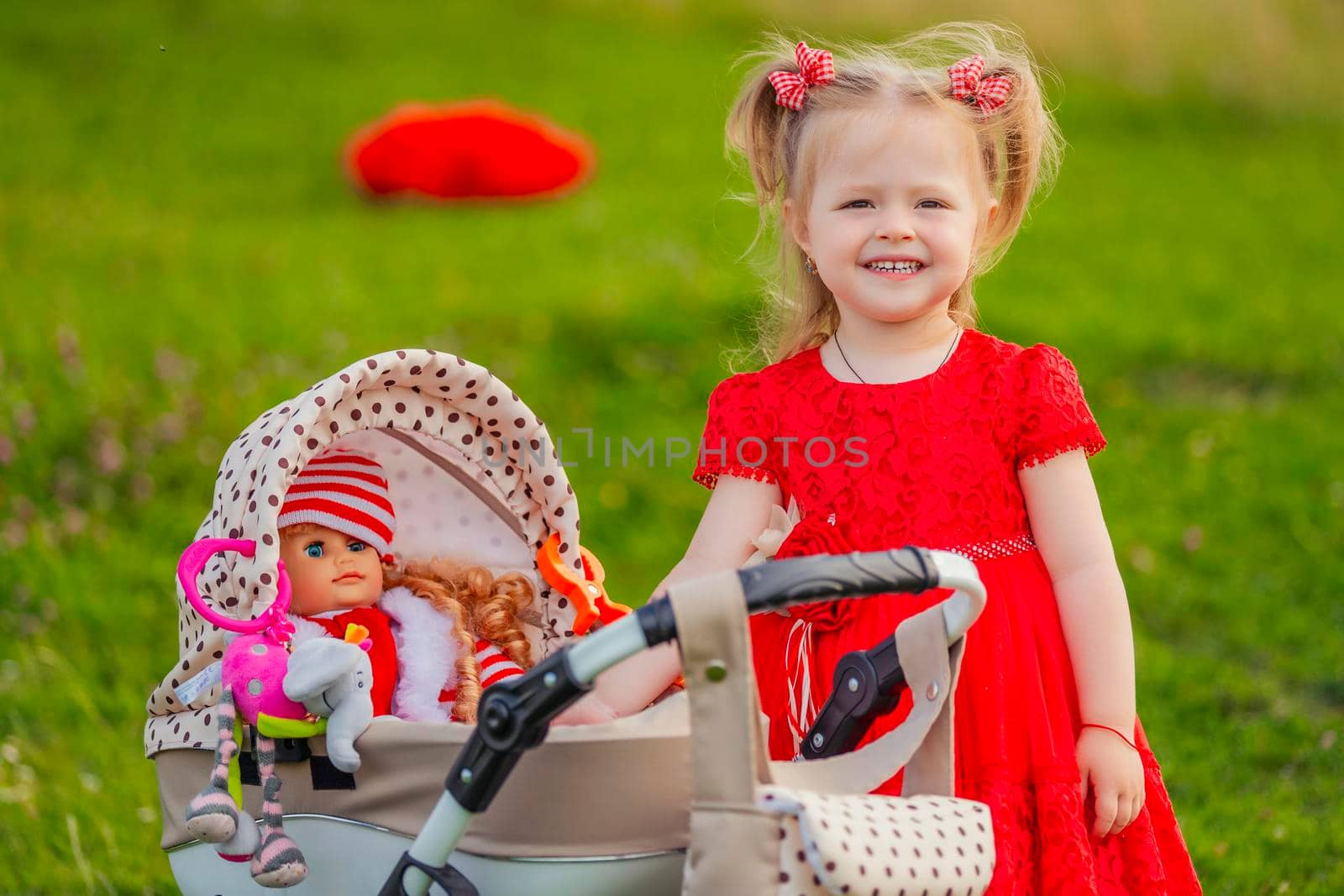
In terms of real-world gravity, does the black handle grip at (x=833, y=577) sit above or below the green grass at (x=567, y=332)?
above

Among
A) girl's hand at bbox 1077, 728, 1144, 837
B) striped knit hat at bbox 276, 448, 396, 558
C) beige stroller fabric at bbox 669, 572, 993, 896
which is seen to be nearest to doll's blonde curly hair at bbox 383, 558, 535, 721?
striped knit hat at bbox 276, 448, 396, 558

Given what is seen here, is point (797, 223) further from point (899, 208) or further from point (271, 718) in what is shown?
point (271, 718)

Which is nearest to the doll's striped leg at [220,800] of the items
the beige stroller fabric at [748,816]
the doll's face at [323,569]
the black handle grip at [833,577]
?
the doll's face at [323,569]

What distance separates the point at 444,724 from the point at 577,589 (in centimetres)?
55

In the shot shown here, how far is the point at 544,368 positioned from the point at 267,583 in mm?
3971

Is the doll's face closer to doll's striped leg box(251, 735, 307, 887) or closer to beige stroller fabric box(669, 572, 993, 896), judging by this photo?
doll's striped leg box(251, 735, 307, 887)

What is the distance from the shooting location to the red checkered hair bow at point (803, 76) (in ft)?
8.30

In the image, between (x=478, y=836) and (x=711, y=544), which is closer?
(x=478, y=836)

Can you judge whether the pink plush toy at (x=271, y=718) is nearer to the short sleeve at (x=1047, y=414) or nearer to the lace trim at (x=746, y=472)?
the lace trim at (x=746, y=472)

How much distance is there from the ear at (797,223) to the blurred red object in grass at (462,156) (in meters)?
6.21

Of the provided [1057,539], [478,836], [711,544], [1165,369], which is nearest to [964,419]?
[1057,539]

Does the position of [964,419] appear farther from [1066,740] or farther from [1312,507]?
[1312,507]

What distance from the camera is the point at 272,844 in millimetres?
2160

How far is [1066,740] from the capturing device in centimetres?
232
